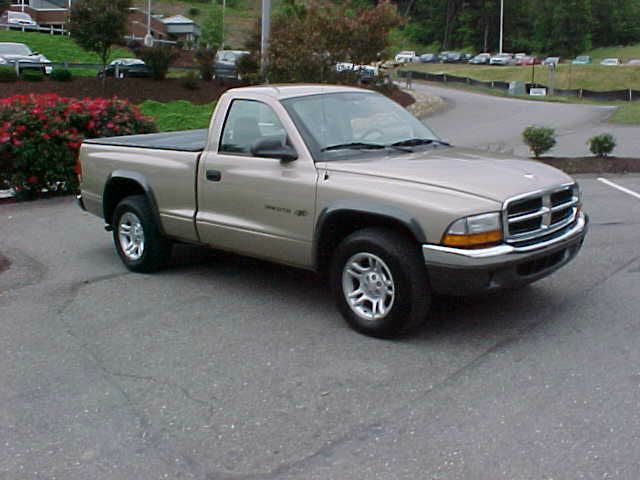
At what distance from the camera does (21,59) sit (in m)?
41.5

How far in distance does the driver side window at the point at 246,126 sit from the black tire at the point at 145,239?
1.22 meters

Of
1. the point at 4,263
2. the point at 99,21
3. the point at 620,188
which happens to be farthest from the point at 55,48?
the point at 4,263

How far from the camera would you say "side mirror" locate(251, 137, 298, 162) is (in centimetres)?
647

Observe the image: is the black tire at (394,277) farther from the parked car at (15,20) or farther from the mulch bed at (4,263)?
the parked car at (15,20)

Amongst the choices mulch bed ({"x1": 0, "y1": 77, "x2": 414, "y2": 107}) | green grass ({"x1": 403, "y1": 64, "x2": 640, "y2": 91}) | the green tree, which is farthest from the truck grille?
the green tree

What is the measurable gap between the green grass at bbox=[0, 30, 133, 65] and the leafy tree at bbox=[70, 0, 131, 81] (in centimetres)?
2041

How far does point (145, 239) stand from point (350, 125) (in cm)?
237

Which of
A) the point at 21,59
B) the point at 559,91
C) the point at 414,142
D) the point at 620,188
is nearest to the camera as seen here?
the point at 414,142

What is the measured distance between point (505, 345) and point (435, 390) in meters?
0.96

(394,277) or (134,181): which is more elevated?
(134,181)

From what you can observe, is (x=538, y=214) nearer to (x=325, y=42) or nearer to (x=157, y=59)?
(x=325, y=42)

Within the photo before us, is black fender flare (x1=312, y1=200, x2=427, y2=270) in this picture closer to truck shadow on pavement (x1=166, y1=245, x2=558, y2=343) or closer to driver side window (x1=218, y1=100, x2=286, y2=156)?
truck shadow on pavement (x1=166, y1=245, x2=558, y2=343)

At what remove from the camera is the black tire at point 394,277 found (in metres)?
5.85

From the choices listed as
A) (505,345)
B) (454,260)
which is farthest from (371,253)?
(505,345)
